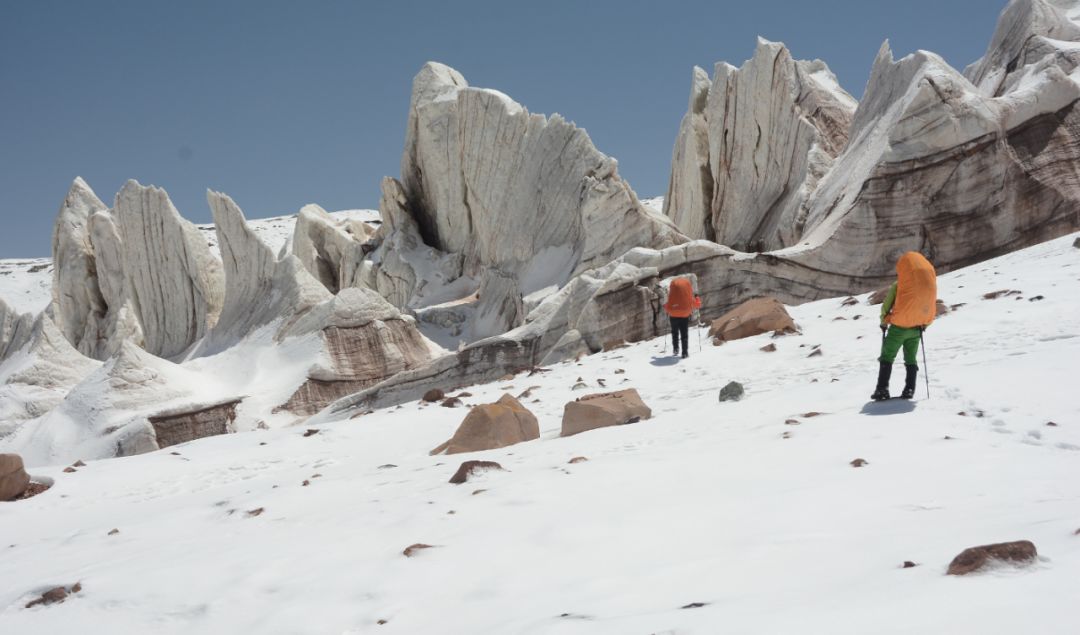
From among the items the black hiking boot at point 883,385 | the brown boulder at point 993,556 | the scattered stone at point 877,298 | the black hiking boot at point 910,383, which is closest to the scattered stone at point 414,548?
the brown boulder at point 993,556

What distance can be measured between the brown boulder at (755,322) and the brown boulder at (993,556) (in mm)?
6958

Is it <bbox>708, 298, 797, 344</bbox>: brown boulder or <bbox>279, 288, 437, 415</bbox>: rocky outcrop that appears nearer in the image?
<bbox>708, 298, 797, 344</bbox>: brown boulder

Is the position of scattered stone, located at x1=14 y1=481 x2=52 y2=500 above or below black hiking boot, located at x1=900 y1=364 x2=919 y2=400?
below

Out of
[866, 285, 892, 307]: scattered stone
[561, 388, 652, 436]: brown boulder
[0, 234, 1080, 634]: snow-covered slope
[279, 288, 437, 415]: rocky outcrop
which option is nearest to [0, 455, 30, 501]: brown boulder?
[0, 234, 1080, 634]: snow-covered slope

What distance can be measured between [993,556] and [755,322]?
24.7 feet

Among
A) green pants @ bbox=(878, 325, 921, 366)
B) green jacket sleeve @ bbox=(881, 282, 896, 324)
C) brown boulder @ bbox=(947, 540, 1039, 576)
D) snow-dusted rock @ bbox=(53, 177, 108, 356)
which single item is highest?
snow-dusted rock @ bbox=(53, 177, 108, 356)

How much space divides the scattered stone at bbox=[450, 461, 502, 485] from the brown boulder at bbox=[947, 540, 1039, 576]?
2.89 meters

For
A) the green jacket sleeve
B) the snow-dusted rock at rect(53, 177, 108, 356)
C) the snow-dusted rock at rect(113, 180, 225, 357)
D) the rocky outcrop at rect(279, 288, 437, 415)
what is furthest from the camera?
the snow-dusted rock at rect(53, 177, 108, 356)

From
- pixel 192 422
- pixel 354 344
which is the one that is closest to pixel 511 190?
pixel 354 344

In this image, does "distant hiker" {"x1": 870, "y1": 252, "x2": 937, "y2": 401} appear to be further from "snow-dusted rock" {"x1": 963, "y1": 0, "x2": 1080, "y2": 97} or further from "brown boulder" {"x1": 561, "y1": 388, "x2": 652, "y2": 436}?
"snow-dusted rock" {"x1": 963, "y1": 0, "x2": 1080, "y2": 97}

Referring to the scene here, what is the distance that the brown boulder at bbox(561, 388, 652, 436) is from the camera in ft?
19.3

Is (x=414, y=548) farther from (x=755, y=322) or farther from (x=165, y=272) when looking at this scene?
(x=165, y=272)

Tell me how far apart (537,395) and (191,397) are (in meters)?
8.86

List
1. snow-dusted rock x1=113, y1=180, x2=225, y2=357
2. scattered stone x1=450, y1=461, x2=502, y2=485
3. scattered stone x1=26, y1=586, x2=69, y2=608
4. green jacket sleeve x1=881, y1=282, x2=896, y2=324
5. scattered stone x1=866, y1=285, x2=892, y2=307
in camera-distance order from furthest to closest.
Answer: snow-dusted rock x1=113, y1=180, x2=225, y2=357 < scattered stone x1=866, y1=285, x2=892, y2=307 < green jacket sleeve x1=881, y1=282, x2=896, y2=324 < scattered stone x1=450, y1=461, x2=502, y2=485 < scattered stone x1=26, y1=586, x2=69, y2=608
